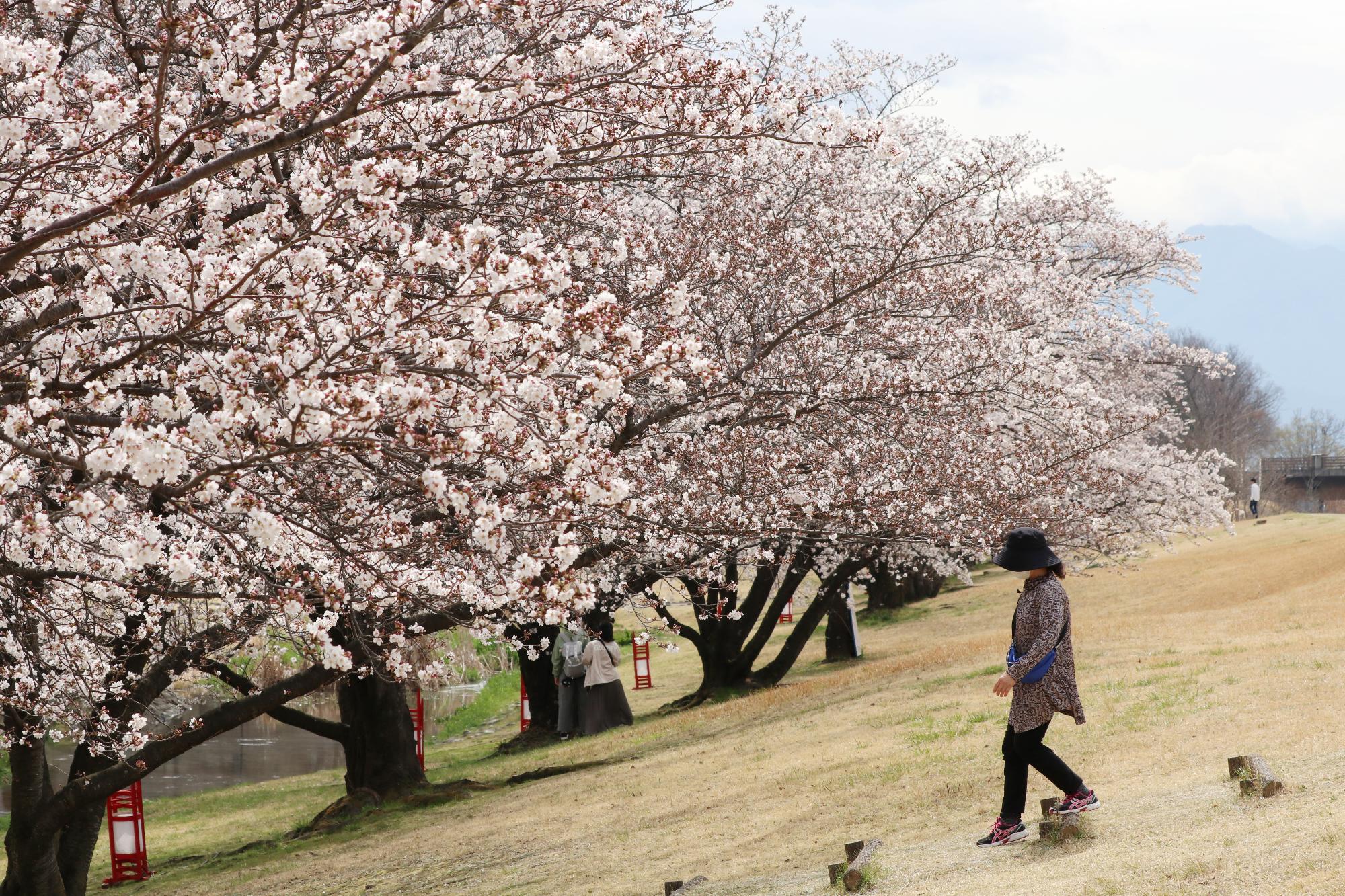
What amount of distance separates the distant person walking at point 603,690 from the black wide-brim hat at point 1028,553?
12340 mm

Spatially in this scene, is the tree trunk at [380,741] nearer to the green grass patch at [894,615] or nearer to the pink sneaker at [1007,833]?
the pink sneaker at [1007,833]

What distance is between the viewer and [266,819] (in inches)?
629

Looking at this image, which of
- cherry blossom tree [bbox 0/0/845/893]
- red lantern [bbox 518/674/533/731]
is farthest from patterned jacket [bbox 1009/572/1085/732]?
red lantern [bbox 518/674/533/731]

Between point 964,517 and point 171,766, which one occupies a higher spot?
point 964,517

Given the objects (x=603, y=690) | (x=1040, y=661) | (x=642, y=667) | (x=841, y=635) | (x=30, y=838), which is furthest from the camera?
(x=642, y=667)

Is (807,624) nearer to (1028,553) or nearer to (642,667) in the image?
(642,667)

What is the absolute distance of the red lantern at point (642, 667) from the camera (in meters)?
26.5

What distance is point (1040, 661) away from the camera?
682cm

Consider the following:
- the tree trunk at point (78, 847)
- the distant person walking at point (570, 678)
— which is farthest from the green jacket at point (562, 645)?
the tree trunk at point (78, 847)

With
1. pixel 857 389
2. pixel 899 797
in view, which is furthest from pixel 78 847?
pixel 857 389

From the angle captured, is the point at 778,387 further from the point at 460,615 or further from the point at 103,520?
the point at 103,520

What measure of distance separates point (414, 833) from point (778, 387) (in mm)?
6183

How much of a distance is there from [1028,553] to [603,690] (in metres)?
12.9

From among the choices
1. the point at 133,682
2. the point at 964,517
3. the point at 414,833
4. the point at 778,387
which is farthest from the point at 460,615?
the point at 964,517
